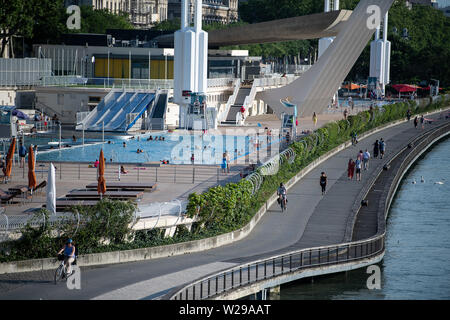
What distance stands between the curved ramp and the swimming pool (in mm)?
10753

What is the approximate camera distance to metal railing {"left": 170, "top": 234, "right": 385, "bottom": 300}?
19719 mm

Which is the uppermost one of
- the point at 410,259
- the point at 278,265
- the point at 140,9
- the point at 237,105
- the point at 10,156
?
the point at 140,9

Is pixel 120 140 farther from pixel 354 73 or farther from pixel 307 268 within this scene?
pixel 354 73

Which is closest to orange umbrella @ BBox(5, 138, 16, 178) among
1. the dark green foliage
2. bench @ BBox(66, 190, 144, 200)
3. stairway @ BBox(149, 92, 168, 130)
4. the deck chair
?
the deck chair

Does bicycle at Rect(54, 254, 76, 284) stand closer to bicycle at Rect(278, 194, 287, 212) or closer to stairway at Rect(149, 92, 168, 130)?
bicycle at Rect(278, 194, 287, 212)

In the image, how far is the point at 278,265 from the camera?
2288 centimetres

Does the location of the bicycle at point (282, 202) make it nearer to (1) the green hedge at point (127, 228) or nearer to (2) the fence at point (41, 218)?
(1) the green hedge at point (127, 228)

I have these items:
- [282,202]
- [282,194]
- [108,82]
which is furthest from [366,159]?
[108,82]

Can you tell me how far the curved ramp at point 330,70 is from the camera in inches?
2256

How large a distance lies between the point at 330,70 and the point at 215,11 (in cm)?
10047

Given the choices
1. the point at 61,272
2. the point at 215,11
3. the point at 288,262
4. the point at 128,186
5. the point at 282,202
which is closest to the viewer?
the point at 61,272

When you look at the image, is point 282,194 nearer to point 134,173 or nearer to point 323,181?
point 323,181

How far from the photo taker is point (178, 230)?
25.0 m
